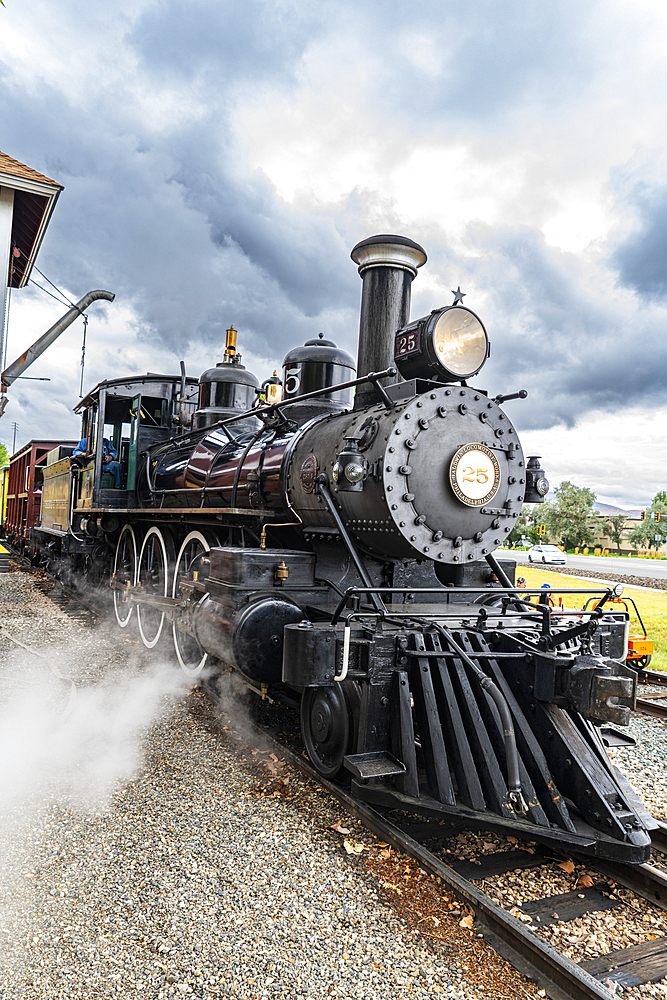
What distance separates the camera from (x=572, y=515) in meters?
54.3

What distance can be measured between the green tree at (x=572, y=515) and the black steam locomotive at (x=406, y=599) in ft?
170

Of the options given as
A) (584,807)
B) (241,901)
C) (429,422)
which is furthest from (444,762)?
(429,422)

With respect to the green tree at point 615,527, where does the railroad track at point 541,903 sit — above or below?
below

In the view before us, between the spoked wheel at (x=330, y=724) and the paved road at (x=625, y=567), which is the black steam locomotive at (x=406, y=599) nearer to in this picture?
the spoked wheel at (x=330, y=724)

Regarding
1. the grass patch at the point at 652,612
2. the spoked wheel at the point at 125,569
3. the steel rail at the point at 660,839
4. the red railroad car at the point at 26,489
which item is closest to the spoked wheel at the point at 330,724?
the steel rail at the point at 660,839

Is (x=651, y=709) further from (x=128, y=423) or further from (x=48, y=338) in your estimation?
(x=48, y=338)

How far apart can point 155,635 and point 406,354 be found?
4.30m

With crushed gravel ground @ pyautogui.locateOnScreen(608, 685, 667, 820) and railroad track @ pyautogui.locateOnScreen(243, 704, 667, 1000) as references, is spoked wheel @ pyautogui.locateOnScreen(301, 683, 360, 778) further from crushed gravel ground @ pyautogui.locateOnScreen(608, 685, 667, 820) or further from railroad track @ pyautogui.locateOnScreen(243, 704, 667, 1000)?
crushed gravel ground @ pyautogui.locateOnScreen(608, 685, 667, 820)

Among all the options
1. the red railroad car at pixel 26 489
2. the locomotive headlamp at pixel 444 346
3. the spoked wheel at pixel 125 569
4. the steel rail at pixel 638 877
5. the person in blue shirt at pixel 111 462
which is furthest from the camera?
the red railroad car at pixel 26 489

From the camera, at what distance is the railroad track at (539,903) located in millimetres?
2191

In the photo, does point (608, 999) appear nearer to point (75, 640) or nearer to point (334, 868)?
point (334, 868)

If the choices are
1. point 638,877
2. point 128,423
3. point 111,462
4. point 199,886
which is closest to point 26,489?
point 128,423

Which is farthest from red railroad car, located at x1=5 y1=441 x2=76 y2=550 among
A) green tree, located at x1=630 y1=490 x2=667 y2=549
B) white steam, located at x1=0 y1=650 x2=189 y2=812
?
green tree, located at x1=630 y1=490 x2=667 y2=549

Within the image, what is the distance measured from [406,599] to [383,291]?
227cm
